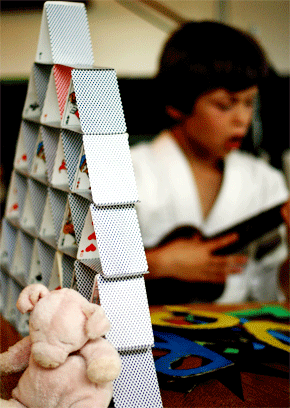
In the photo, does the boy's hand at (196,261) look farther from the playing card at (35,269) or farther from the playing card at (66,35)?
the playing card at (66,35)

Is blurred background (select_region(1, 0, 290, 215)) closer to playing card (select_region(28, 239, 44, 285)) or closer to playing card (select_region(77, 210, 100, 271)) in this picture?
playing card (select_region(28, 239, 44, 285))

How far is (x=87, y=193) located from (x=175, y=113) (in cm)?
109

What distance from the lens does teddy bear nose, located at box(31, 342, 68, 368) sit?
0.50 metres

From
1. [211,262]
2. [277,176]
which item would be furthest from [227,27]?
[211,262]

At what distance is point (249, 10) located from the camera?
249 cm

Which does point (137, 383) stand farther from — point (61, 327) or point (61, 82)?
point (61, 82)

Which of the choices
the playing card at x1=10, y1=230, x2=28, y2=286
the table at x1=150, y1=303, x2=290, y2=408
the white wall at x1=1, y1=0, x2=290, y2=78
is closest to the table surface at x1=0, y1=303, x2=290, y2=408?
the table at x1=150, y1=303, x2=290, y2=408

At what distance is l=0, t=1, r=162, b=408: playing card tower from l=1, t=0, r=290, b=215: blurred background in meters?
1.38

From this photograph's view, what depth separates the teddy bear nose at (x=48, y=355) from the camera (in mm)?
505

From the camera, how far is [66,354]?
0.51m

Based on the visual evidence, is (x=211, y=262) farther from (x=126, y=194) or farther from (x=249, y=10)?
(x=249, y=10)

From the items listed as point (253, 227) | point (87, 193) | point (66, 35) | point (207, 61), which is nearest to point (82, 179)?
point (87, 193)

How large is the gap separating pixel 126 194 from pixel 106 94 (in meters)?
0.13

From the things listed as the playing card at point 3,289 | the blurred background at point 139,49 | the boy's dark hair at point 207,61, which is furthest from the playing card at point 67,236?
the blurred background at point 139,49
